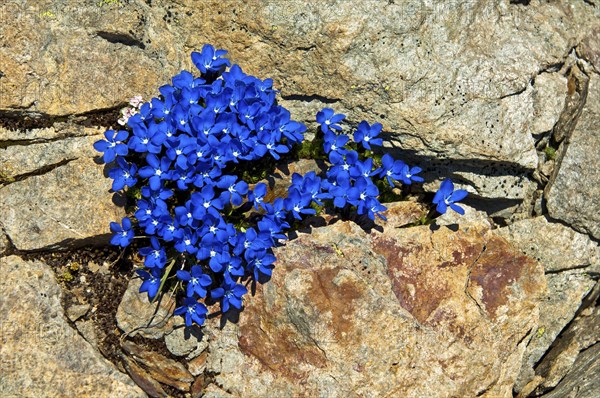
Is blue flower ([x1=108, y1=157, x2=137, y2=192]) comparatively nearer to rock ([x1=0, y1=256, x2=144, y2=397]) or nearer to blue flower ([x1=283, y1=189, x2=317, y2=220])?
rock ([x1=0, y1=256, x2=144, y2=397])

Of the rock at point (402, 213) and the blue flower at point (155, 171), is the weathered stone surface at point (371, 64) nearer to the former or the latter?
the rock at point (402, 213)

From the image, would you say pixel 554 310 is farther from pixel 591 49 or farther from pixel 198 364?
pixel 198 364

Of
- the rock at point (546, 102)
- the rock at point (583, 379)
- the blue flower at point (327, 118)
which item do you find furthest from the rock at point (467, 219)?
the rock at point (583, 379)

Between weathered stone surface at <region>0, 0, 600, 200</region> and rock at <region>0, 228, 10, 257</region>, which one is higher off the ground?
weathered stone surface at <region>0, 0, 600, 200</region>

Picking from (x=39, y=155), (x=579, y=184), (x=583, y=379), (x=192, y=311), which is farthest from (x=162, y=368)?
(x=579, y=184)

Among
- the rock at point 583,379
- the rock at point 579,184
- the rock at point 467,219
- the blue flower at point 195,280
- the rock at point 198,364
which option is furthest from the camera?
the rock at point 579,184

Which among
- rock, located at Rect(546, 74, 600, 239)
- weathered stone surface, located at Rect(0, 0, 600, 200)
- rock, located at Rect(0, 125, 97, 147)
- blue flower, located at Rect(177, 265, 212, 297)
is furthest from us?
rock, located at Rect(546, 74, 600, 239)

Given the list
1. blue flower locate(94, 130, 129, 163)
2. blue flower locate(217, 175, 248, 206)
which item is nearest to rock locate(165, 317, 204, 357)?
blue flower locate(217, 175, 248, 206)
